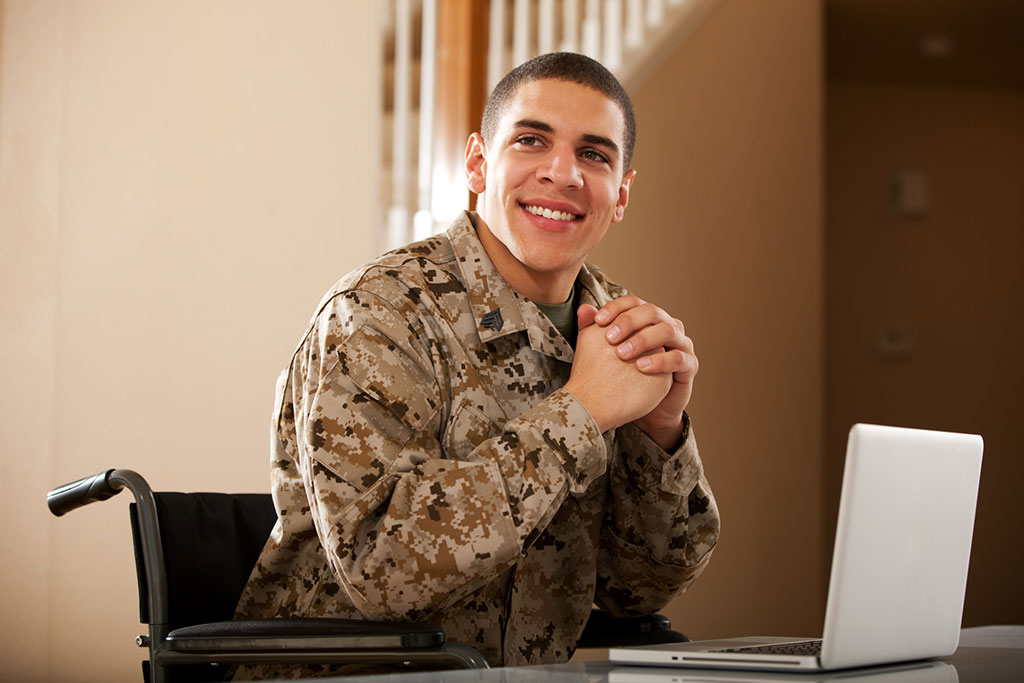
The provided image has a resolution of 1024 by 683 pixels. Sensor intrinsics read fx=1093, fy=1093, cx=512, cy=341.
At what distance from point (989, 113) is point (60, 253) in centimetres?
418

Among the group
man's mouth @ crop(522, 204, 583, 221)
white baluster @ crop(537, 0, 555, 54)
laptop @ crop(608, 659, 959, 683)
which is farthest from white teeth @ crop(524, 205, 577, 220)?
white baluster @ crop(537, 0, 555, 54)

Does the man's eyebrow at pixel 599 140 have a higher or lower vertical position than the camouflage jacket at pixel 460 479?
higher

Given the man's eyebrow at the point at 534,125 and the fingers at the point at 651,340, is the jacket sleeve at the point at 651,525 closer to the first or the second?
the fingers at the point at 651,340

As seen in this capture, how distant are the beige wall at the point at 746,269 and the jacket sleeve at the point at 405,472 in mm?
2164

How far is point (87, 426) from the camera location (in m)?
2.74

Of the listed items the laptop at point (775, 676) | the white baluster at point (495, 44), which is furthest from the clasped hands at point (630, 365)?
the white baluster at point (495, 44)

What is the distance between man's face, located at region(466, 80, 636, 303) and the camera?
5.40 ft

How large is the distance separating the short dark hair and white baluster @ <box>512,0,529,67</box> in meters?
1.51

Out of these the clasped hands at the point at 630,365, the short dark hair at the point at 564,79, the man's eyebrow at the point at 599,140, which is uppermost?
the short dark hair at the point at 564,79

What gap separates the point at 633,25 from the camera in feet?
11.5

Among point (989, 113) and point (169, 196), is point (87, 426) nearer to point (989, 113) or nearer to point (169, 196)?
point (169, 196)

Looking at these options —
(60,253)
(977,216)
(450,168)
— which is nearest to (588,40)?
(450,168)

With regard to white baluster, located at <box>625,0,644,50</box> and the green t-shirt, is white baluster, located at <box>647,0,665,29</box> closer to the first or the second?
white baluster, located at <box>625,0,644,50</box>

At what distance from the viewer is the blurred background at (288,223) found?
2.73 metres
